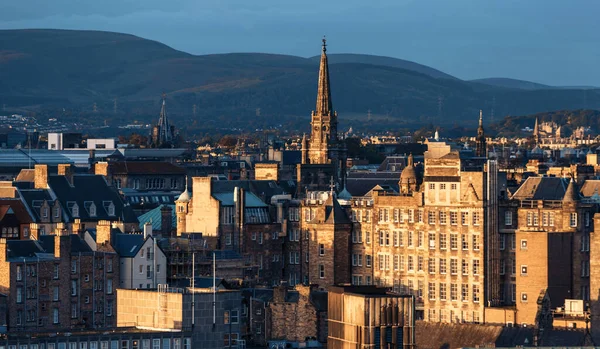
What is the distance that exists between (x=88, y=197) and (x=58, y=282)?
25.6 metres

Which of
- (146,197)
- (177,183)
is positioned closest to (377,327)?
(146,197)

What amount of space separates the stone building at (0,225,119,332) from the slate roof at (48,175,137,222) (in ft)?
64.2

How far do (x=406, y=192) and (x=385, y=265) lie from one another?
7205 millimetres

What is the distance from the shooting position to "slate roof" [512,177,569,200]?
124 metres

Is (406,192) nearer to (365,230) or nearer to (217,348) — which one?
(365,230)

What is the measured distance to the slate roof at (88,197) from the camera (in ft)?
438

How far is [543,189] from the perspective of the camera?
126m

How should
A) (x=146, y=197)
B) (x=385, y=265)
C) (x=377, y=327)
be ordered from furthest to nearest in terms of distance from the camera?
(x=146, y=197) → (x=385, y=265) → (x=377, y=327)

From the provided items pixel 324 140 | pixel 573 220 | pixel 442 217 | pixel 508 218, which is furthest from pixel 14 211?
pixel 324 140

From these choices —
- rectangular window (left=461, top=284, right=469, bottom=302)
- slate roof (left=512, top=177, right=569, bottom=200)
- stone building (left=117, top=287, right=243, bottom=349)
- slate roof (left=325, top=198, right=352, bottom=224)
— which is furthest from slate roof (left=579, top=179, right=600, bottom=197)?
stone building (left=117, top=287, right=243, bottom=349)

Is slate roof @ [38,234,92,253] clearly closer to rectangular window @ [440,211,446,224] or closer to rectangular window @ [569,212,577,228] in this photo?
rectangular window @ [440,211,446,224]

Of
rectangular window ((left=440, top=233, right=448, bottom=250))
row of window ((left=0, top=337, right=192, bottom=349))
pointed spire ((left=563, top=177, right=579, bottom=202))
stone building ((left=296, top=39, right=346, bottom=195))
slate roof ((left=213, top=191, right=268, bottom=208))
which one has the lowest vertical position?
row of window ((left=0, top=337, right=192, bottom=349))

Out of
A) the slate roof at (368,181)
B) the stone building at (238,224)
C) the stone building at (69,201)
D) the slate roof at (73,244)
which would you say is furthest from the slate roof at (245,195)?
the slate roof at (73,244)

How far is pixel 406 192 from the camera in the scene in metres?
132
